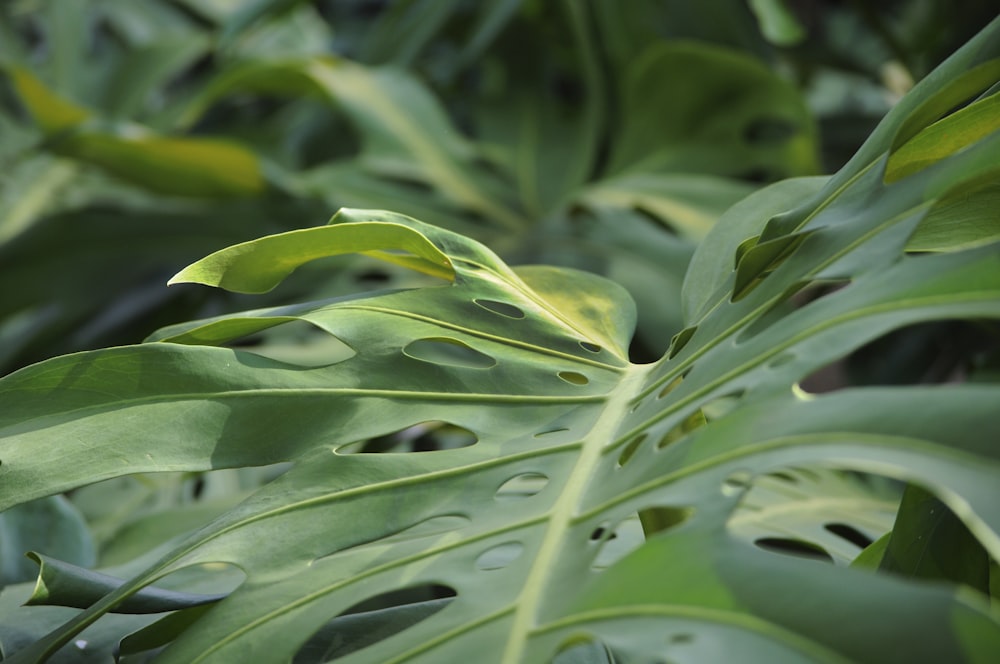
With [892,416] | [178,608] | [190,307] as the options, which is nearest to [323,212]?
[190,307]

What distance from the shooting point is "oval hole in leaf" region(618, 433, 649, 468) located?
0.34 m

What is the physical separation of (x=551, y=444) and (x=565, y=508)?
49mm

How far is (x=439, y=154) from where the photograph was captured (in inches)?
48.1

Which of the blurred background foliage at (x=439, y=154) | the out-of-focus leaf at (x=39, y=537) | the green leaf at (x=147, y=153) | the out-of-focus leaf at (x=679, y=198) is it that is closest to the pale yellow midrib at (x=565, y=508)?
the out-of-focus leaf at (x=39, y=537)

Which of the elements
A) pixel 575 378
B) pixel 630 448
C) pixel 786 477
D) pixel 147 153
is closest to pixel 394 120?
pixel 147 153

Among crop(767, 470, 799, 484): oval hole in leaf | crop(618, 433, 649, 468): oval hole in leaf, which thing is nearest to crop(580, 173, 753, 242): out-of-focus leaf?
crop(767, 470, 799, 484): oval hole in leaf

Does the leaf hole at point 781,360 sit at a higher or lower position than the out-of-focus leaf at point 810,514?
higher

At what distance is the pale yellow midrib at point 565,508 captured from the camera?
0.26 metres

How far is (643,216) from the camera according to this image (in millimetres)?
1180

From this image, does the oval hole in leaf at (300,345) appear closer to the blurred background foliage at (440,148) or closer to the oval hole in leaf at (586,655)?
the blurred background foliage at (440,148)

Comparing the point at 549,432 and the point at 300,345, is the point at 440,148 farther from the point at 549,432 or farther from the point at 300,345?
the point at 549,432

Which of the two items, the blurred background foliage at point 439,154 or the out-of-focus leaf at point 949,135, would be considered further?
the blurred background foliage at point 439,154

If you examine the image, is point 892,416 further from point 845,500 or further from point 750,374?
point 845,500

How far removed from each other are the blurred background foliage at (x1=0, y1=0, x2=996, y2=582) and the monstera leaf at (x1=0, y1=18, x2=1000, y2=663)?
48cm
